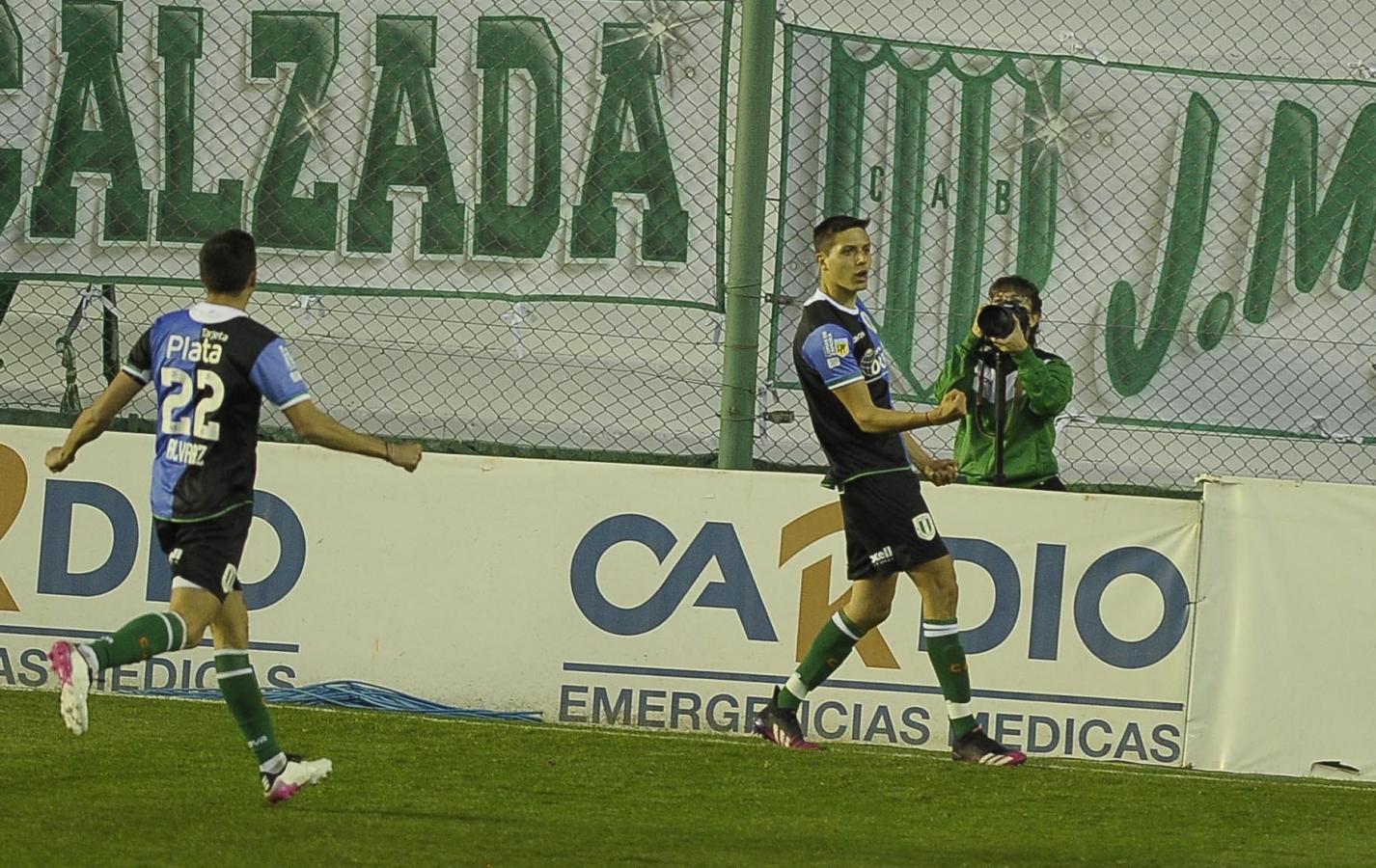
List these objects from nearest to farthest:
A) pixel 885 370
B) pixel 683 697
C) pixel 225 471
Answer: pixel 225 471 → pixel 885 370 → pixel 683 697

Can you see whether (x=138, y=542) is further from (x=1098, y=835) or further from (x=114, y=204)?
(x=1098, y=835)

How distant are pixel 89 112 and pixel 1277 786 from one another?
225 inches

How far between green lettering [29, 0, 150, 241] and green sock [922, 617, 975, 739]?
3.96m

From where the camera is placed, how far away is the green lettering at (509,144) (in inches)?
338

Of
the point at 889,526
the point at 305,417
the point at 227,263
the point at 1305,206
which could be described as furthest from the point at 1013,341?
the point at 227,263

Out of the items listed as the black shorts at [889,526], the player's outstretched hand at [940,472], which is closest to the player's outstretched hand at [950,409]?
the player's outstretched hand at [940,472]

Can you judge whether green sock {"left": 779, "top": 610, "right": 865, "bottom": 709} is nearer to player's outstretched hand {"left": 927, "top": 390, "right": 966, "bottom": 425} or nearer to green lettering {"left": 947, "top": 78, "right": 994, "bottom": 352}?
player's outstretched hand {"left": 927, "top": 390, "right": 966, "bottom": 425}

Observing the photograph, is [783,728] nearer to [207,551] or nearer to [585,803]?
[585,803]

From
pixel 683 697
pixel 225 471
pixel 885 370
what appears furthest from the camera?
pixel 683 697

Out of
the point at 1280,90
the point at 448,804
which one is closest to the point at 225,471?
the point at 448,804

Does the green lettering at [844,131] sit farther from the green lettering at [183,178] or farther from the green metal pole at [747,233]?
the green lettering at [183,178]

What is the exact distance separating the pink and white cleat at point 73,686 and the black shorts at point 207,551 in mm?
460

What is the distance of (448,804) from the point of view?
6.21 metres

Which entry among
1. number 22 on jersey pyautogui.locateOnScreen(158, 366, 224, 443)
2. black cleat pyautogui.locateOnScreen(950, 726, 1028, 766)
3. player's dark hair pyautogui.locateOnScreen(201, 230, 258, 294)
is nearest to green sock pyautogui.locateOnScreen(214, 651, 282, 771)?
number 22 on jersey pyautogui.locateOnScreen(158, 366, 224, 443)
